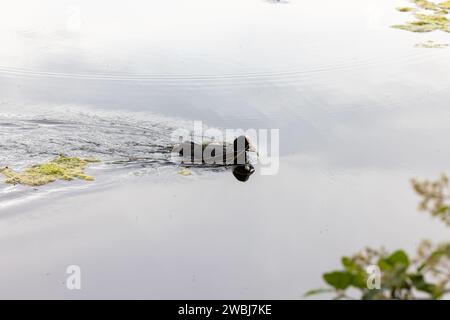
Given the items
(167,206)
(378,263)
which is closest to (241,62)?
(167,206)

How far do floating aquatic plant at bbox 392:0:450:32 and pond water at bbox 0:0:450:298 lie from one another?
542mm

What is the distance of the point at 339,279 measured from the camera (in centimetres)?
210

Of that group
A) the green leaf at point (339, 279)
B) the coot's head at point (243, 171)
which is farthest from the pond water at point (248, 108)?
the green leaf at point (339, 279)

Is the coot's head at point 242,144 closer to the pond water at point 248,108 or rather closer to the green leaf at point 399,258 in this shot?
the pond water at point 248,108

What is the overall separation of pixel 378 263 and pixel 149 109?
12131 millimetres

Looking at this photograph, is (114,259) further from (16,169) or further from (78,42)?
(78,42)

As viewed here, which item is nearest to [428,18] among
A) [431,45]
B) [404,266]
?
[431,45]

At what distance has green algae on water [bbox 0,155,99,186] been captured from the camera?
11.1m

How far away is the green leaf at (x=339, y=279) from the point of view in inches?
82.1

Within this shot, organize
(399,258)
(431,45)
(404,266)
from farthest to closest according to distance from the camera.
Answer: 1. (431,45)
2. (399,258)
3. (404,266)

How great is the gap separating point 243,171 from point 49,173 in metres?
3.74

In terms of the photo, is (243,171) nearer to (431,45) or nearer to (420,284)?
(420,284)

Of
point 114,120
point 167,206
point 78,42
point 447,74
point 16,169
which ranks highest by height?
point 78,42

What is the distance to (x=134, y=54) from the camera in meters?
16.3
